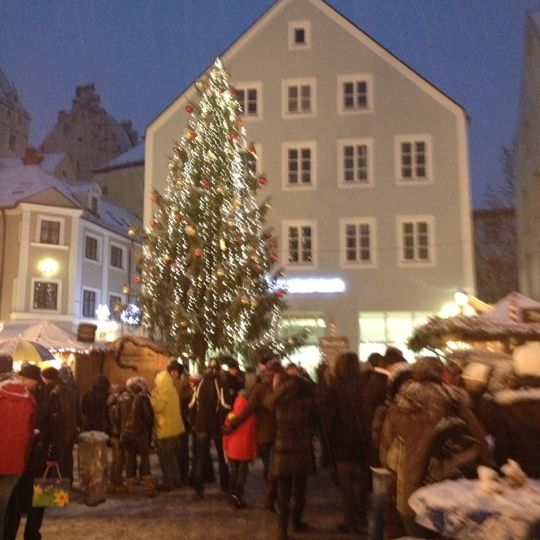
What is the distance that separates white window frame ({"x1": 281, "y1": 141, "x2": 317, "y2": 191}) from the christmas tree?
721cm

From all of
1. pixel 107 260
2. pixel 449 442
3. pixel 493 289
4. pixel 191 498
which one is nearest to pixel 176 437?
pixel 191 498

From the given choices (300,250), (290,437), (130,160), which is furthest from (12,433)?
(130,160)

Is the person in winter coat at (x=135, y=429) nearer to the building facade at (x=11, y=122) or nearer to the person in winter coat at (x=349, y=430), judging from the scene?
the person in winter coat at (x=349, y=430)

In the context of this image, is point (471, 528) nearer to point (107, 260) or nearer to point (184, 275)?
point (184, 275)

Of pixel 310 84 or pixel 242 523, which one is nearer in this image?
pixel 242 523

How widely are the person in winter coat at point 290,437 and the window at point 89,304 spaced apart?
33561 millimetres

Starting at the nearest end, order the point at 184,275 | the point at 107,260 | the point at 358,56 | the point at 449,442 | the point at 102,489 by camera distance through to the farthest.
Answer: the point at 449,442, the point at 102,489, the point at 184,275, the point at 358,56, the point at 107,260

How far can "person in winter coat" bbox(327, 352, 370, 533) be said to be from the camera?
332 inches

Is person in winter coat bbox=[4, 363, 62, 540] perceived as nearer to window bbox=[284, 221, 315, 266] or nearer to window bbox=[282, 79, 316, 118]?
window bbox=[284, 221, 315, 266]

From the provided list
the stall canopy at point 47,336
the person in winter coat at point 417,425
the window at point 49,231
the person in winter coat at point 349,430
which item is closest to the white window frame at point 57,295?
the window at point 49,231

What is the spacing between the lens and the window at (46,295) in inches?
1511

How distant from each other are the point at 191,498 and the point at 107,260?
3367 cm

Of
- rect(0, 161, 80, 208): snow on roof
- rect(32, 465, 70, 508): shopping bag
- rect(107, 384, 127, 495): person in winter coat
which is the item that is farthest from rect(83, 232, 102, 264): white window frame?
rect(32, 465, 70, 508): shopping bag

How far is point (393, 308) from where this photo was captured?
27.5 metres
